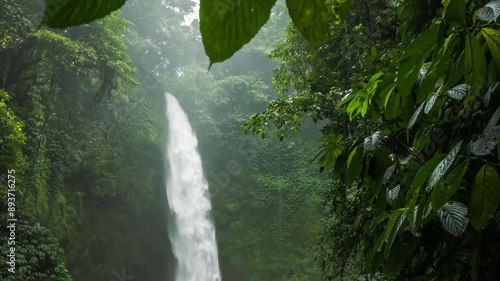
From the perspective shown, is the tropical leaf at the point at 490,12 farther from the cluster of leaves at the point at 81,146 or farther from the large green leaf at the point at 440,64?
the cluster of leaves at the point at 81,146

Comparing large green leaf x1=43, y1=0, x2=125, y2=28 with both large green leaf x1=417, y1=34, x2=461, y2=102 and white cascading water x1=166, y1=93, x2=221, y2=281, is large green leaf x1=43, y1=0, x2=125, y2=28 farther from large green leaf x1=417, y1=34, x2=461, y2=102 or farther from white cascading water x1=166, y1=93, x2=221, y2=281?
white cascading water x1=166, y1=93, x2=221, y2=281

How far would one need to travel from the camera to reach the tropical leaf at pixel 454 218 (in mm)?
721

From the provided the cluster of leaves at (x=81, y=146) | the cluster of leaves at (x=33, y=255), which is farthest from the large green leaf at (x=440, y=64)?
the cluster of leaves at (x=33, y=255)

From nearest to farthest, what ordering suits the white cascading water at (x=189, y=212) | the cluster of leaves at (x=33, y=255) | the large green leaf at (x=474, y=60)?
the large green leaf at (x=474, y=60) < the cluster of leaves at (x=33, y=255) < the white cascading water at (x=189, y=212)

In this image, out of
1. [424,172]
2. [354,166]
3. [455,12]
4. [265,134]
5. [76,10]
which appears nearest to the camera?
[76,10]

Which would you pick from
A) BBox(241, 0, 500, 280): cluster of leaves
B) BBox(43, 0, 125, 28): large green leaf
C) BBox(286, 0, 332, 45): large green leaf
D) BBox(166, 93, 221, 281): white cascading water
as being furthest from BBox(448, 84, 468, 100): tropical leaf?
BBox(166, 93, 221, 281): white cascading water

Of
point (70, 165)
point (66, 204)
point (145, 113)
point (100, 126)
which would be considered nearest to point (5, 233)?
point (66, 204)

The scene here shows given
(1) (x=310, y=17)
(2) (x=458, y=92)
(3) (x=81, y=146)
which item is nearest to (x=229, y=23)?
(1) (x=310, y=17)

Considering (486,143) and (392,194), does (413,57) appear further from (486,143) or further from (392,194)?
(392,194)

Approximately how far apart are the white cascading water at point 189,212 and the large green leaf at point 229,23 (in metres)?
8.95

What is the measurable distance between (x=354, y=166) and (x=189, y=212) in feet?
28.7

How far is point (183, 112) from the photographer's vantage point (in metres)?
11.9

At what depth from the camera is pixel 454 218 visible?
2.43ft

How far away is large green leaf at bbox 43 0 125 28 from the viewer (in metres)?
0.17
